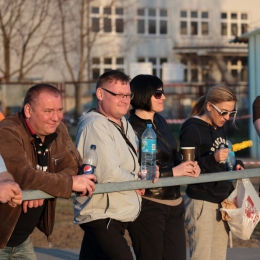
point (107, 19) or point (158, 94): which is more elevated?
point (107, 19)

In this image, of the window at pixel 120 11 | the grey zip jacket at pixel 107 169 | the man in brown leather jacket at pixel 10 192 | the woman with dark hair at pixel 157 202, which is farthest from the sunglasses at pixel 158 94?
the window at pixel 120 11

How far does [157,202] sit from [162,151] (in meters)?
0.38

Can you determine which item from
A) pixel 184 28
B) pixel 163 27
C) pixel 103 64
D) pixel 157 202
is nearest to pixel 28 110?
pixel 157 202

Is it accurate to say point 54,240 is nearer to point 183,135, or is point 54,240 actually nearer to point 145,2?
point 183,135

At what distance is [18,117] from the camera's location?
3939mm

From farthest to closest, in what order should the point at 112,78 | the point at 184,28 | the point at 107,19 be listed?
the point at 184,28
the point at 107,19
the point at 112,78

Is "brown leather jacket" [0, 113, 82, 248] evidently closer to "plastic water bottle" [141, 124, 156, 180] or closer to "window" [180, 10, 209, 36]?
"plastic water bottle" [141, 124, 156, 180]

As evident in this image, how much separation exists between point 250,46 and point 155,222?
50.9 feet

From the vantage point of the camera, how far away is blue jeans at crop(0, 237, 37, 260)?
3969 mm

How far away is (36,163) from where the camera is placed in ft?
12.9

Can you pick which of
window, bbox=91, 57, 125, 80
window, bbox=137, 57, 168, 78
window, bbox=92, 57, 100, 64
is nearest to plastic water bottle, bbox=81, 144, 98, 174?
window, bbox=91, 57, 125, 80

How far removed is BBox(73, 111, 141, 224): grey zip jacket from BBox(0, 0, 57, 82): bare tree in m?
22.8

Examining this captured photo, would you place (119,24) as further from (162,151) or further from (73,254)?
(162,151)

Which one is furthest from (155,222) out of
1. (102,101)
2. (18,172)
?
(18,172)
